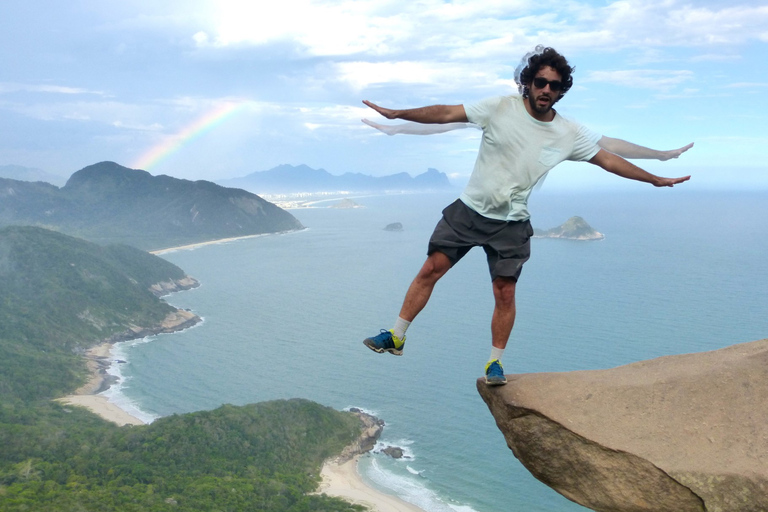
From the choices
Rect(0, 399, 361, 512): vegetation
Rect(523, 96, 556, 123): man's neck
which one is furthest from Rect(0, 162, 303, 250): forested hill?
Rect(523, 96, 556, 123): man's neck

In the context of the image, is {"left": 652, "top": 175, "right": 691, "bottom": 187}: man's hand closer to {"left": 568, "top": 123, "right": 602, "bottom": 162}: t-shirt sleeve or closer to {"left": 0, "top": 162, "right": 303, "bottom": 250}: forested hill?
{"left": 568, "top": 123, "right": 602, "bottom": 162}: t-shirt sleeve

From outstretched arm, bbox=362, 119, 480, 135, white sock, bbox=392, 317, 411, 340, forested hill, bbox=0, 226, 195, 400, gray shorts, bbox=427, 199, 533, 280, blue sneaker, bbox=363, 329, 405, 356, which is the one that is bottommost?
forested hill, bbox=0, 226, 195, 400

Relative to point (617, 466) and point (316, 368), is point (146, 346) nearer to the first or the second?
point (316, 368)

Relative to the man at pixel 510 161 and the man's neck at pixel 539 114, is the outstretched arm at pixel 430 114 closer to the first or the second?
the man at pixel 510 161

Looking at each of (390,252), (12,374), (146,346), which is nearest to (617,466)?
(12,374)

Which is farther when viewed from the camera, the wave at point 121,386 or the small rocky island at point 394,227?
the small rocky island at point 394,227

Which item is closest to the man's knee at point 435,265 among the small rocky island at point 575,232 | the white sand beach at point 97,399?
the white sand beach at point 97,399
